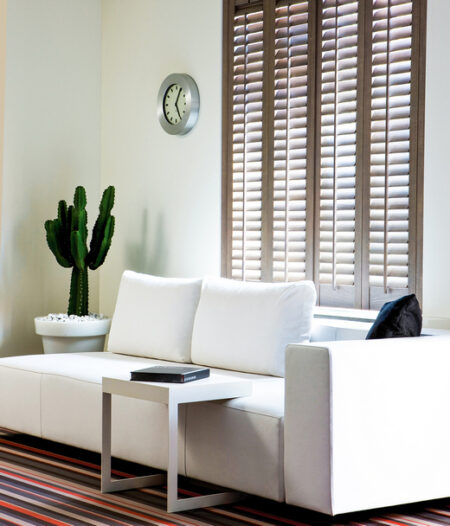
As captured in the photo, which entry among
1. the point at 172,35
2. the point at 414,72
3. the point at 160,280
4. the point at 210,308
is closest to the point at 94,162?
the point at 172,35

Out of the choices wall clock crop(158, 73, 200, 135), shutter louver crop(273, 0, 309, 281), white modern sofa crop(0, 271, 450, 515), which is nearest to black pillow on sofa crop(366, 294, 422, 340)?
white modern sofa crop(0, 271, 450, 515)

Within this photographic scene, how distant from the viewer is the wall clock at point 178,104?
204 inches

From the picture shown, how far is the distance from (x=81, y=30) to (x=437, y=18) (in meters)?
2.73

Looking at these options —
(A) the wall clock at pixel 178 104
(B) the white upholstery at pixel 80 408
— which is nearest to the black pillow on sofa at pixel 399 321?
(B) the white upholstery at pixel 80 408

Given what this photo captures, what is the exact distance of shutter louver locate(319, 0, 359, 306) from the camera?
4355mm

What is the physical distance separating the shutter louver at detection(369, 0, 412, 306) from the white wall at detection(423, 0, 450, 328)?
0.42ft

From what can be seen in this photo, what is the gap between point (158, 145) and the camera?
546cm

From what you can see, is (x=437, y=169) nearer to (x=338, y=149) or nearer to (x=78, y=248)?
(x=338, y=149)

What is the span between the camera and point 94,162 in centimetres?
588

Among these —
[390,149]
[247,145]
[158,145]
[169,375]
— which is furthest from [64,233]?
[169,375]

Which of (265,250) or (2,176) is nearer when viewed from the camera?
(265,250)

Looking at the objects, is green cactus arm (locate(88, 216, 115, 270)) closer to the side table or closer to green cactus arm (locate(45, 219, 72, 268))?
green cactus arm (locate(45, 219, 72, 268))

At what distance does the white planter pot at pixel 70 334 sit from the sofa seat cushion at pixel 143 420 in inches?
20.1

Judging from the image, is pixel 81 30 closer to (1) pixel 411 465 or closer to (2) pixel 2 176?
(2) pixel 2 176
